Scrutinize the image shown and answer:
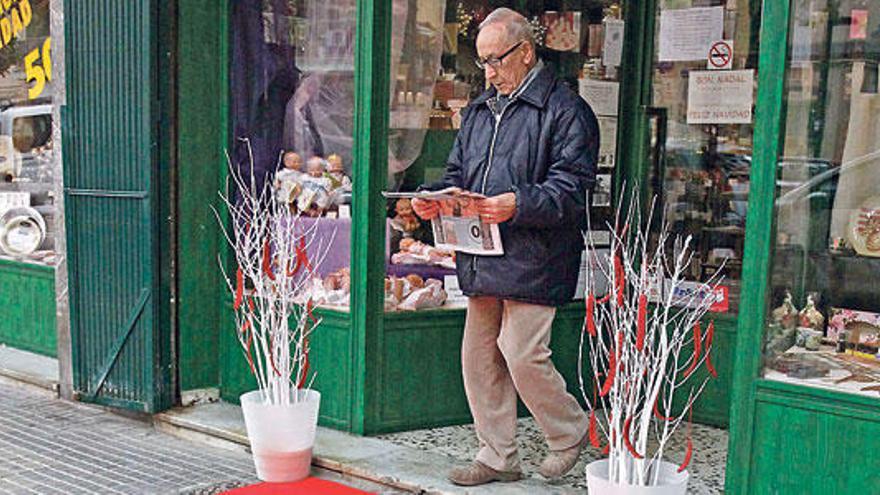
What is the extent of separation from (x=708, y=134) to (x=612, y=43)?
738 mm

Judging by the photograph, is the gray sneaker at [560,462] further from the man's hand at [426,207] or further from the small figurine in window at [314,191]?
the small figurine in window at [314,191]

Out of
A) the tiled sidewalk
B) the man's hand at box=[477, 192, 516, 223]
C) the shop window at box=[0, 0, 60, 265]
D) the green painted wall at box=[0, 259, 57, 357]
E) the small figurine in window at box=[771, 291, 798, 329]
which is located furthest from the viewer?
the shop window at box=[0, 0, 60, 265]

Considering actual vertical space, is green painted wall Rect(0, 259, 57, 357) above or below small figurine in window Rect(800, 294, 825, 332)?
below

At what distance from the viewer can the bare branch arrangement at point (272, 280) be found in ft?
14.6

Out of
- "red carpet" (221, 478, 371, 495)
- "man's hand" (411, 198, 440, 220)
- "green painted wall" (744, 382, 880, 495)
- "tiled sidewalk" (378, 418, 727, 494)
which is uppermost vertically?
"man's hand" (411, 198, 440, 220)

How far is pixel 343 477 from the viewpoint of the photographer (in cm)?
454

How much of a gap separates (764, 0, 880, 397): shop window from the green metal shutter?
3.37 meters

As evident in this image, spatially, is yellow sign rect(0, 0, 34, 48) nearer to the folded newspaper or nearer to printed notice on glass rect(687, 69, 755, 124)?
the folded newspaper

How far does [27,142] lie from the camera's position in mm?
6961

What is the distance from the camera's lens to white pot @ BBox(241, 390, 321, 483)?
14.4 ft

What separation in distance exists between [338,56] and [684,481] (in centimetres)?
288

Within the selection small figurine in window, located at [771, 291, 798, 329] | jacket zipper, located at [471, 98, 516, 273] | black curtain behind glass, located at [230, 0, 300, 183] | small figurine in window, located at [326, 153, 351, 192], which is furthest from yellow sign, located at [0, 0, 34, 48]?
small figurine in window, located at [771, 291, 798, 329]

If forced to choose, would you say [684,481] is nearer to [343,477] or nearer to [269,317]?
[343,477]

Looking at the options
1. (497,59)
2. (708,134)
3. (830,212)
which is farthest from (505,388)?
(708,134)
